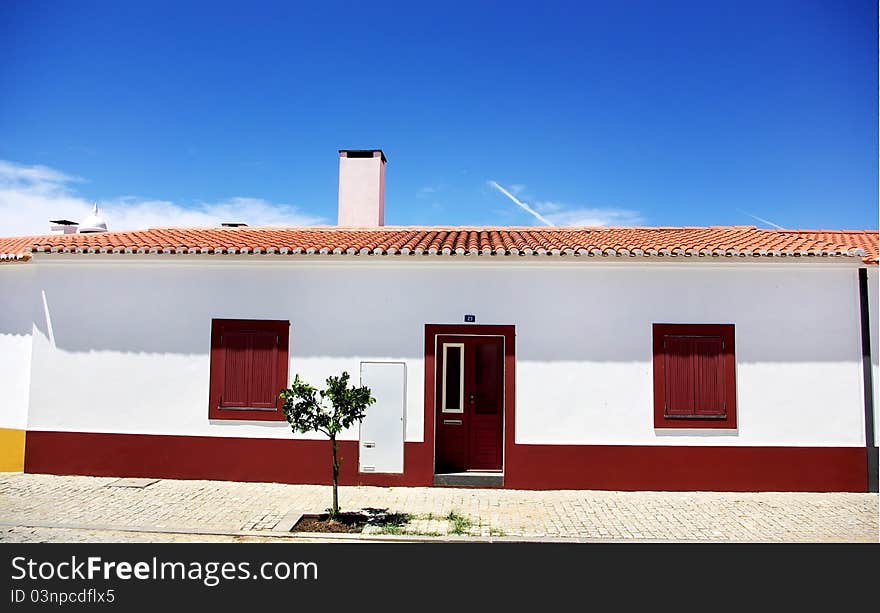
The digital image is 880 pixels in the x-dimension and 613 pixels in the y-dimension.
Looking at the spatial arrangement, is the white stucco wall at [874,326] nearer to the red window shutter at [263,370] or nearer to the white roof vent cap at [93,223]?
the red window shutter at [263,370]

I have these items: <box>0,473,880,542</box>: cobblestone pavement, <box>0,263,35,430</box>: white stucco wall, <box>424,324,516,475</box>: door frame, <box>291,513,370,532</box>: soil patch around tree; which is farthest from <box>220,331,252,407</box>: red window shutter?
<box>0,263,35,430</box>: white stucco wall

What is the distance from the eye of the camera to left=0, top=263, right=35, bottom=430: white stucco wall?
389 inches

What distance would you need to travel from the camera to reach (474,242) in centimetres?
1023

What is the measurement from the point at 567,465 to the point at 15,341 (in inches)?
363

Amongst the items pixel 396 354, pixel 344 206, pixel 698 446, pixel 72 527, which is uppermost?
pixel 344 206

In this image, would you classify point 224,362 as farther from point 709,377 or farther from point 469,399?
point 709,377

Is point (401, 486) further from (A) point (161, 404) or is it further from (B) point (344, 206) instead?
(B) point (344, 206)

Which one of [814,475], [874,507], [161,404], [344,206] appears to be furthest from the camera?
[344,206]

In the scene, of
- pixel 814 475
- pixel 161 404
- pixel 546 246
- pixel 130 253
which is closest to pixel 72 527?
pixel 161 404

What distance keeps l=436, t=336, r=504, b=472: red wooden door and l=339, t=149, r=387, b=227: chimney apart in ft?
18.8

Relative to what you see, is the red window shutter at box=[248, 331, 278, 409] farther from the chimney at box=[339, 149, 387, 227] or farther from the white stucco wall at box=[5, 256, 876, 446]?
the chimney at box=[339, 149, 387, 227]

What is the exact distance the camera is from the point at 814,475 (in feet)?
29.2

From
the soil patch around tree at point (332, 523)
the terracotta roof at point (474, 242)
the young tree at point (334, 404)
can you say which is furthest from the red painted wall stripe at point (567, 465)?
the terracotta roof at point (474, 242)

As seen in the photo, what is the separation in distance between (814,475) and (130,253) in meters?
10.9
